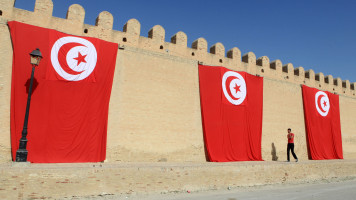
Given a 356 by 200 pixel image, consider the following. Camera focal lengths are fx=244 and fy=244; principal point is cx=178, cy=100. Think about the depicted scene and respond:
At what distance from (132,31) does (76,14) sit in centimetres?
182

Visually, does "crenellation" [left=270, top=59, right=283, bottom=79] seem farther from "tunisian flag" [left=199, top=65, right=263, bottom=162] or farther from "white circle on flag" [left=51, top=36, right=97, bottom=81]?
"white circle on flag" [left=51, top=36, right=97, bottom=81]

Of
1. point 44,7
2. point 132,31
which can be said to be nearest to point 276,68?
point 132,31

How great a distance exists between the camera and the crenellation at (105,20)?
797 cm

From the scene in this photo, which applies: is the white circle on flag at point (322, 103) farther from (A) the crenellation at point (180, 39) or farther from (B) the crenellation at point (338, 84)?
(A) the crenellation at point (180, 39)

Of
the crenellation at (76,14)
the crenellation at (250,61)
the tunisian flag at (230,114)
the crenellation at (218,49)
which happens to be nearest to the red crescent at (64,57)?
the crenellation at (76,14)

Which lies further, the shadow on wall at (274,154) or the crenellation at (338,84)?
the crenellation at (338,84)

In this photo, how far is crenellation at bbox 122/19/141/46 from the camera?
8312mm

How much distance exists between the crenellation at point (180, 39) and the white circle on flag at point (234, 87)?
2.09 meters

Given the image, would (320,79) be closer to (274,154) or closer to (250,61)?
(250,61)

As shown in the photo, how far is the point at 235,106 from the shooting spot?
980 centimetres

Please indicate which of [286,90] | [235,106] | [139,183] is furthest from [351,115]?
[139,183]

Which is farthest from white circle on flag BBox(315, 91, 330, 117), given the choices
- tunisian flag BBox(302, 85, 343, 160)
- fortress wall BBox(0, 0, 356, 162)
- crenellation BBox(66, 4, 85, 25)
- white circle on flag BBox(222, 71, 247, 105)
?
crenellation BBox(66, 4, 85, 25)

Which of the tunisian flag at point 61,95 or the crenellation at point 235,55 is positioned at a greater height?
the crenellation at point 235,55

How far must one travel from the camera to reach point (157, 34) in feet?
29.2
